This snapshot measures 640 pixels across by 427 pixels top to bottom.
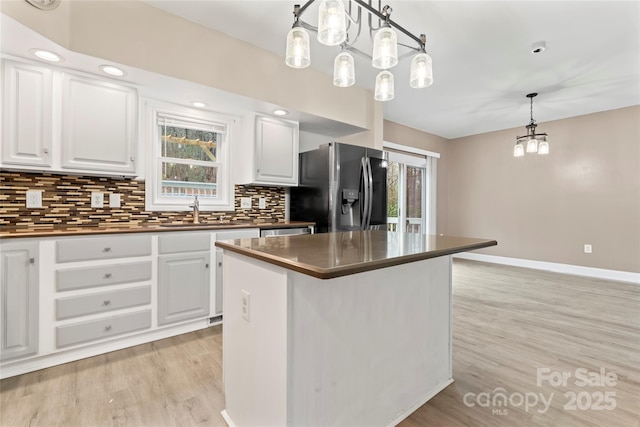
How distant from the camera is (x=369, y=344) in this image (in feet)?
4.50

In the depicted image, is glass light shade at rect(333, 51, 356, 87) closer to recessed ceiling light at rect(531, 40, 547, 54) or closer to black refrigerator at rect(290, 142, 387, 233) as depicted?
black refrigerator at rect(290, 142, 387, 233)

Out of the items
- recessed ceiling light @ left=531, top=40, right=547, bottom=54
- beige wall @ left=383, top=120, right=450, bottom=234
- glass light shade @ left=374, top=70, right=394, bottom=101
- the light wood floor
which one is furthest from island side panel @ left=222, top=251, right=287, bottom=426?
beige wall @ left=383, top=120, right=450, bottom=234

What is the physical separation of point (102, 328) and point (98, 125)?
151 cm

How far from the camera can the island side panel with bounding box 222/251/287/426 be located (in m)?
1.11

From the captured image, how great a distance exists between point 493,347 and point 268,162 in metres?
2.65

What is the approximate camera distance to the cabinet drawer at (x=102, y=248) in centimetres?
200

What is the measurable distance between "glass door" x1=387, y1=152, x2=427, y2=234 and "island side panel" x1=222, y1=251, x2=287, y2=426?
432 cm

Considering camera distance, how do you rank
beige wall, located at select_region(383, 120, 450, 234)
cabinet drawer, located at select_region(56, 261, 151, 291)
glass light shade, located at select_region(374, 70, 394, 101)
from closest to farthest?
glass light shade, located at select_region(374, 70, 394, 101), cabinet drawer, located at select_region(56, 261, 151, 291), beige wall, located at select_region(383, 120, 450, 234)

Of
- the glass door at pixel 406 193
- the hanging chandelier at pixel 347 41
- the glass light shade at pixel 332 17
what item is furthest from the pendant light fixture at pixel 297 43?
the glass door at pixel 406 193

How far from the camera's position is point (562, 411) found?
159 centimetres

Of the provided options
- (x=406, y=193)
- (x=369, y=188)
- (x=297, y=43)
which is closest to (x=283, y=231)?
(x=369, y=188)

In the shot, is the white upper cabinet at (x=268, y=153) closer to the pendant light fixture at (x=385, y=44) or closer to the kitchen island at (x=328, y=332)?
the kitchen island at (x=328, y=332)

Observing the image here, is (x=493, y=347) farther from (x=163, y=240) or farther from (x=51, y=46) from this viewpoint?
(x=51, y=46)

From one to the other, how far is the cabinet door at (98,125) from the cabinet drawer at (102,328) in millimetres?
1129
